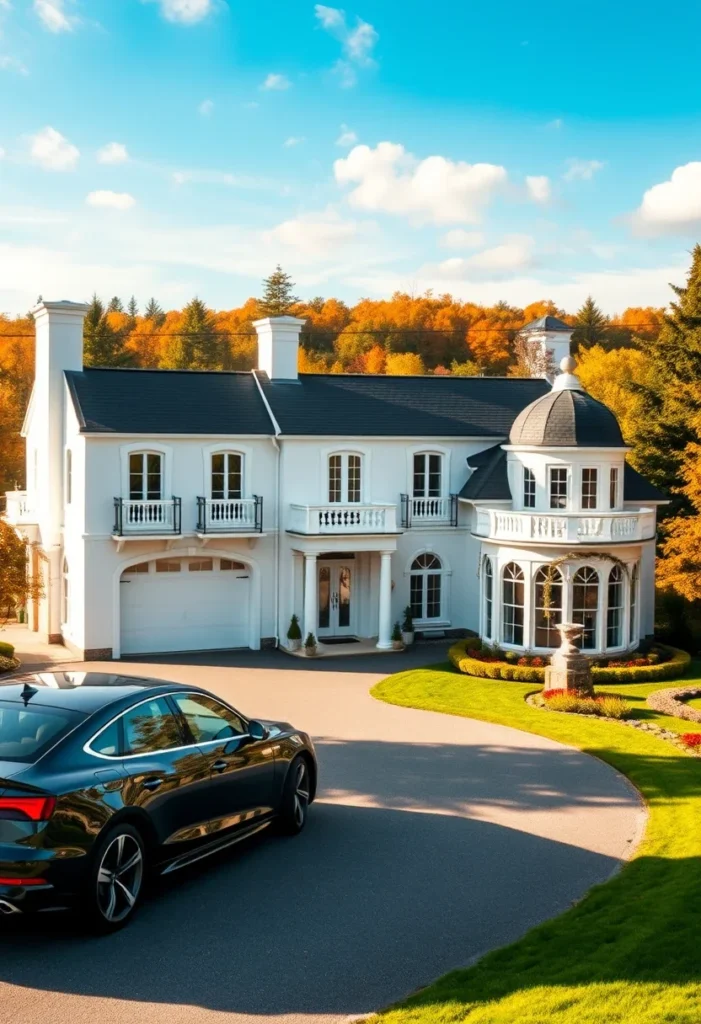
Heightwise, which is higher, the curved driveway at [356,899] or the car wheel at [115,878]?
the car wheel at [115,878]

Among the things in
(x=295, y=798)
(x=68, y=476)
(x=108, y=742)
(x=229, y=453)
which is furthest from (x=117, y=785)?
(x=68, y=476)

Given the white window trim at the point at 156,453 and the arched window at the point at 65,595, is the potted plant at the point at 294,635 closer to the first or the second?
the white window trim at the point at 156,453

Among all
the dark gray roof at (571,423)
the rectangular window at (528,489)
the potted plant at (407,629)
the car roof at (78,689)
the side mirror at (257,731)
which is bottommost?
the potted plant at (407,629)

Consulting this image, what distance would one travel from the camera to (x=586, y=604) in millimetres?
27453

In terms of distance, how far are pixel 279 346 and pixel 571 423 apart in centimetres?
895

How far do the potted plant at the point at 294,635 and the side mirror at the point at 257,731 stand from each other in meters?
18.1

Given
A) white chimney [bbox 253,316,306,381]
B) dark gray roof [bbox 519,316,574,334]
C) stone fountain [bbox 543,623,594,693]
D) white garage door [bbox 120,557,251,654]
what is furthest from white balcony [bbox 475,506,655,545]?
dark gray roof [bbox 519,316,574,334]

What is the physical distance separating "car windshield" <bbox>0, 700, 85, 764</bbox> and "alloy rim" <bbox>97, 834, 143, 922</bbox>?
966mm

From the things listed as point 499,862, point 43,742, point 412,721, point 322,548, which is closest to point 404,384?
point 322,548

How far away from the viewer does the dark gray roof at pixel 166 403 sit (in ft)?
92.2

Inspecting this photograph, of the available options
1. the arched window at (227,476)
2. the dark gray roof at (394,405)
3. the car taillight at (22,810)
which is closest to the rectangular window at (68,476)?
the arched window at (227,476)

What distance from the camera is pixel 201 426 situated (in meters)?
28.9

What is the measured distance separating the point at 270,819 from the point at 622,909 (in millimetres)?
3689

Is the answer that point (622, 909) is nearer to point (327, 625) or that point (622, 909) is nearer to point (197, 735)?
point (197, 735)
